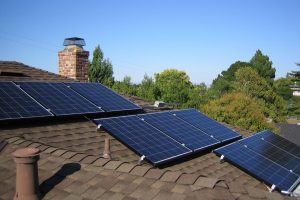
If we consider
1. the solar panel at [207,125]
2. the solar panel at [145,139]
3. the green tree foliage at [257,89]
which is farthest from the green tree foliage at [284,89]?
the solar panel at [145,139]

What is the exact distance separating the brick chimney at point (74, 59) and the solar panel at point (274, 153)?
7.90 metres

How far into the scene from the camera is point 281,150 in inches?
427

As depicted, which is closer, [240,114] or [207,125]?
[207,125]

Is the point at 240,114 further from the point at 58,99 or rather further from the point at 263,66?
the point at 263,66

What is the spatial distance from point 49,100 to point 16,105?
119cm

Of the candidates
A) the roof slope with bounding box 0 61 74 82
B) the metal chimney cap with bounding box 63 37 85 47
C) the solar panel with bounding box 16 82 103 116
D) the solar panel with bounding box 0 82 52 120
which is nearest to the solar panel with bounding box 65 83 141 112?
the solar panel with bounding box 16 82 103 116

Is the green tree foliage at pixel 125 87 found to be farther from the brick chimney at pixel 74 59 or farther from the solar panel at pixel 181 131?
the solar panel at pixel 181 131

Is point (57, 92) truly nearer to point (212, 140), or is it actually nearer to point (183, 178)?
point (212, 140)

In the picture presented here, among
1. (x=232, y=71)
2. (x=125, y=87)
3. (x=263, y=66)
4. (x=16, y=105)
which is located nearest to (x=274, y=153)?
(x=16, y=105)

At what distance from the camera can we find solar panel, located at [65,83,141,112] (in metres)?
10.0

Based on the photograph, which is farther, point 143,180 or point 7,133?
point 7,133

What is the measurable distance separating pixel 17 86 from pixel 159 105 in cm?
643

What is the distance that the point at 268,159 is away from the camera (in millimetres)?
9477

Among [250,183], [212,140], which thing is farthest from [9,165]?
[212,140]
